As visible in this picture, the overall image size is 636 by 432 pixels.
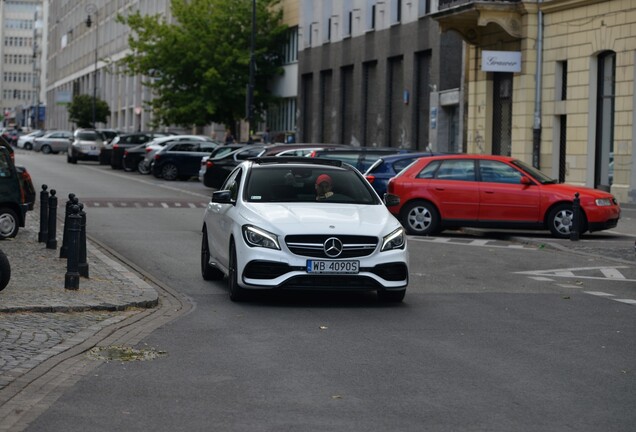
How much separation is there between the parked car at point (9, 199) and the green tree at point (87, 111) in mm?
88868

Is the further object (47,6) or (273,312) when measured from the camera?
(47,6)

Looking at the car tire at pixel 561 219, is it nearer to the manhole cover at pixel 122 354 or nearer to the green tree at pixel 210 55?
the manhole cover at pixel 122 354

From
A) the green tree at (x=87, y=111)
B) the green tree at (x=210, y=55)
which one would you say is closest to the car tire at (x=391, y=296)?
the green tree at (x=210, y=55)

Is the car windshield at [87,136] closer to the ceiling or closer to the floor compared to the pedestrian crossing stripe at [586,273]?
closer to the ceiling

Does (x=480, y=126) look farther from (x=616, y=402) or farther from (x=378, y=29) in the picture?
(x=616, y=402)

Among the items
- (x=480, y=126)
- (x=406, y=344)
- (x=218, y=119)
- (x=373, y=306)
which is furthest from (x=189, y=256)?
(x=218, y=119)

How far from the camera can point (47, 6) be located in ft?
565

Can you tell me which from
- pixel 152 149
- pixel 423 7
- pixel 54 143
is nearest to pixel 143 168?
pixel 152 149

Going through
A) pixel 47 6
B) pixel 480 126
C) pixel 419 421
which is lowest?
pixel 419 421

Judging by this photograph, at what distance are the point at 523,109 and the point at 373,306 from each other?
2533 cm

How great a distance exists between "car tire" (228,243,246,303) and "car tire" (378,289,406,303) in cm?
139

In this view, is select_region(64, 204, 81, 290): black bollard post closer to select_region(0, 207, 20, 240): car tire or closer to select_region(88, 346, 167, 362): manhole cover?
select_region(88, 346, 167, 362): manhole cover

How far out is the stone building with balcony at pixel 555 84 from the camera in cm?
3384

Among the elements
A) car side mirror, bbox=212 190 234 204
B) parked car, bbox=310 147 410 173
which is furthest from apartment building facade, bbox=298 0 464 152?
car side mirror, bbox=212 190 234 204
